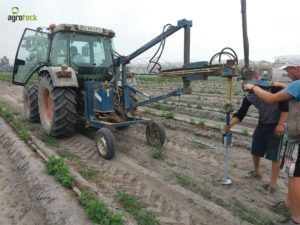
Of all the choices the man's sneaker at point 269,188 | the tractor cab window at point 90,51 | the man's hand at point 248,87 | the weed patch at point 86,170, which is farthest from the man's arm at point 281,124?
the tractor cab window at point 90,51

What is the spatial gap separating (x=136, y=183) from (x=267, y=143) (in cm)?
181

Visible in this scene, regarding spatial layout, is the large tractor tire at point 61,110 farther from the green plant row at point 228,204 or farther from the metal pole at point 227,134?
the metal pole at point 227,134

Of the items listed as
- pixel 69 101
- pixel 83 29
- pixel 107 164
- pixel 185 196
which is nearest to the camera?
pixel 185 196

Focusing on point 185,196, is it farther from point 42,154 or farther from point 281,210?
point 42,154

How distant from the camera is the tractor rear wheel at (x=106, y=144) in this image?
17.7ft

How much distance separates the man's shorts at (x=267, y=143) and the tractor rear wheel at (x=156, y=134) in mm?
1861

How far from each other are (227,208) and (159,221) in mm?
832

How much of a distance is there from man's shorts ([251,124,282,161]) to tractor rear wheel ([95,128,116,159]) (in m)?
2.20

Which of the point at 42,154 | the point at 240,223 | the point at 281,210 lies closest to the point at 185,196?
the point at 240,223

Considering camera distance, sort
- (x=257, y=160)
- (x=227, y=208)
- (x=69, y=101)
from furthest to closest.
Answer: (x=69, y=101)
(x=257, y=160)
(x=227, y=208)

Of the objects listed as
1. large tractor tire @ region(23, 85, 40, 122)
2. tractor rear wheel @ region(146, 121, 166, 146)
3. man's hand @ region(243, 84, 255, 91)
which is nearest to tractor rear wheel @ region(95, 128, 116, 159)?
tractor rear wheel @ region(146, 121, 166, 146)

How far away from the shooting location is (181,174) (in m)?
4.78

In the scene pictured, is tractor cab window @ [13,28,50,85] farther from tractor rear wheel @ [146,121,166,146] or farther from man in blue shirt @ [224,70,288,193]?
man in blue shirt @ [224,70,288,193]

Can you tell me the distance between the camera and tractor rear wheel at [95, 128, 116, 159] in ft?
17.7
